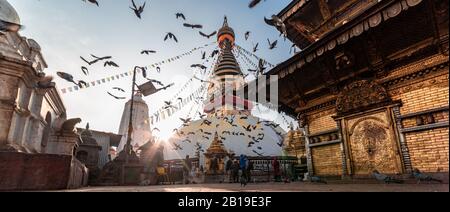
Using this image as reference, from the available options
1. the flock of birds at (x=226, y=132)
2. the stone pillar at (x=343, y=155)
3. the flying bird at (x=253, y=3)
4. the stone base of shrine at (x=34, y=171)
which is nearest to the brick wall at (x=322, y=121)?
the stone pillar at (x=343, y=155)

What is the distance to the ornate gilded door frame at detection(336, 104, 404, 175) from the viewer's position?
23.3 ft

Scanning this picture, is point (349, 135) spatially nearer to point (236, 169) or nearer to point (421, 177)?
point (421, 177)

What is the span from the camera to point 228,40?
42469mm

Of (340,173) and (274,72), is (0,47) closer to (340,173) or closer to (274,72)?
(274,72)

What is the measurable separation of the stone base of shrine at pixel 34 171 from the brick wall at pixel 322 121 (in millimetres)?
9435

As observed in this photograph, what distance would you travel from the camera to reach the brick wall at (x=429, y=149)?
243 inches

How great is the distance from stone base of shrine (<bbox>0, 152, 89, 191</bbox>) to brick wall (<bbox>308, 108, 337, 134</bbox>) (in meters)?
9.43

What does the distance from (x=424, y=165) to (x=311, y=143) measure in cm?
404

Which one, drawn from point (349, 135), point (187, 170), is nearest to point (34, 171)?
point (349, 135)

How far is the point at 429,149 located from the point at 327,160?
3.43m

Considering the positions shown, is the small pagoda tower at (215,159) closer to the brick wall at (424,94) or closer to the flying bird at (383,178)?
the flying bird at (383,178)

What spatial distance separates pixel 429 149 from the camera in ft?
21.2

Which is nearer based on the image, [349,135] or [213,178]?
[349,135]
